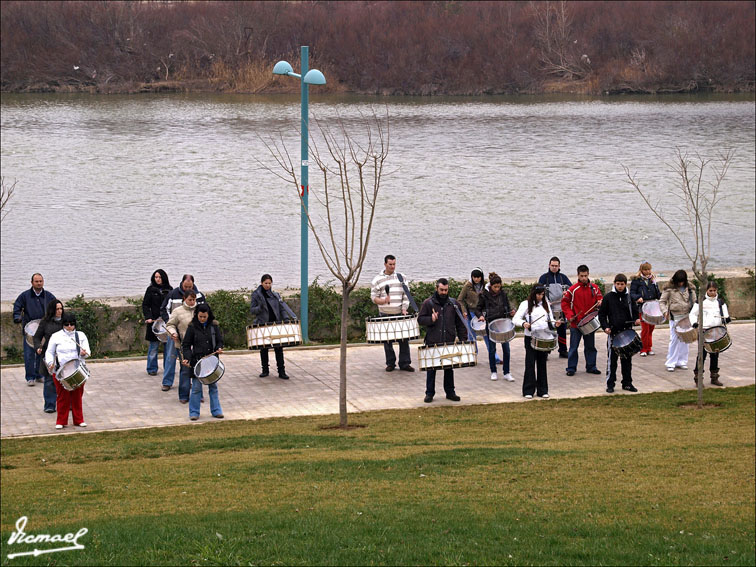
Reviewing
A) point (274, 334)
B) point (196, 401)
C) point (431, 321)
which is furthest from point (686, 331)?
point (196, 401)

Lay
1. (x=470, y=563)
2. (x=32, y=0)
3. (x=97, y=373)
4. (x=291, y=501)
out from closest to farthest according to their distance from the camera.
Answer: (x=470, y=563), (x=291, y=501), (x=97, y=373), (x=32, y=0)

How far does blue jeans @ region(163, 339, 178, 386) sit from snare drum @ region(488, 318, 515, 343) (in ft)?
14.0

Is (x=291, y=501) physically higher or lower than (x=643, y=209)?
lower

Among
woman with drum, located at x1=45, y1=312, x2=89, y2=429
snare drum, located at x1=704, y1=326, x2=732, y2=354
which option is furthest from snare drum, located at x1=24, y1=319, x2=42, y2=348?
snare drum, located at x1=704, y1=326, x2=732, y2=354

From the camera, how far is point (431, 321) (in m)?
14.5

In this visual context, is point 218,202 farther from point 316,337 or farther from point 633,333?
point 633,333

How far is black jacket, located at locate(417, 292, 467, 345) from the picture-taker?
14547mm

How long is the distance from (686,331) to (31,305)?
29.6ft

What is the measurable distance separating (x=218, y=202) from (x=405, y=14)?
129 ft

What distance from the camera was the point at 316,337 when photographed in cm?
1866

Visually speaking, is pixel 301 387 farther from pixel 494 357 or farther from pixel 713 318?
pixel 713 318

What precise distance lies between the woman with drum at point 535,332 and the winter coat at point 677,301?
212 centimetres

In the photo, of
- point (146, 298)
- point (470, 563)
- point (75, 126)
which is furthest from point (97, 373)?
point (75, 126)

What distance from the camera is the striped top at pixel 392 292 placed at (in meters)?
15.9
